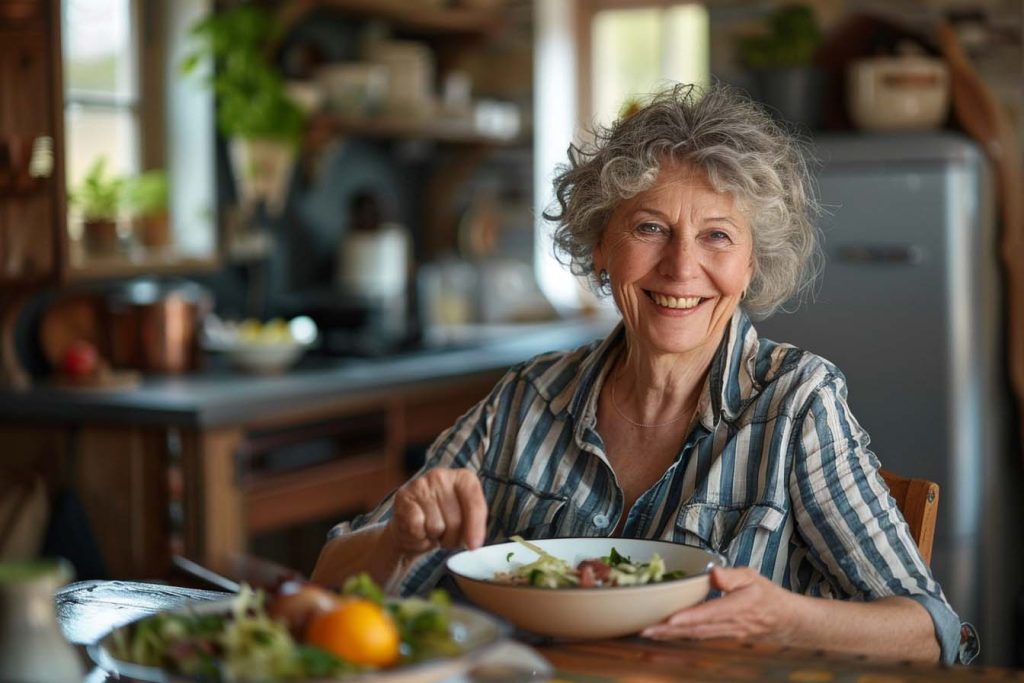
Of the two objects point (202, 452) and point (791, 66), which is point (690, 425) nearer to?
point (202, 452)

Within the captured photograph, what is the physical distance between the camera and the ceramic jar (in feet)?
3.70

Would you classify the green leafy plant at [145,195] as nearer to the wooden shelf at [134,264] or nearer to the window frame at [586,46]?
the wooden shelf at [134,264]

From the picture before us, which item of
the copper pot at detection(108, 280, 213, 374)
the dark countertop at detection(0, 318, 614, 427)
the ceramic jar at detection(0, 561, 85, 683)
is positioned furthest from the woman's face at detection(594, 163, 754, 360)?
the copper pot at detection(108, 280, 213, 374)

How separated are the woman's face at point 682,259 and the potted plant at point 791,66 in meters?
2.02

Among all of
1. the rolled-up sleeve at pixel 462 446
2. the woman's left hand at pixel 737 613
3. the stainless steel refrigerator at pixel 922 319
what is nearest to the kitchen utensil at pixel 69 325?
the stainless steel refrigerator at pixel 922 319

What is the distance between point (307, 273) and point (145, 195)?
92 cm

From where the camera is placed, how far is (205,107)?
4074mm

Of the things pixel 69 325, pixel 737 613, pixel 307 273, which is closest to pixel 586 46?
pixel 307 273

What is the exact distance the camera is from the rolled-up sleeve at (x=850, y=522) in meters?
1.67

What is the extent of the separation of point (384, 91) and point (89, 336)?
4.57 ft

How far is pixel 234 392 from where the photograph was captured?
330 centimetres

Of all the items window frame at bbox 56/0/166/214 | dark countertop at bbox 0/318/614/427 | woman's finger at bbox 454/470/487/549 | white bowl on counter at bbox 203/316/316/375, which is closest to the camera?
woman's finger at bbox 454/470/487/549

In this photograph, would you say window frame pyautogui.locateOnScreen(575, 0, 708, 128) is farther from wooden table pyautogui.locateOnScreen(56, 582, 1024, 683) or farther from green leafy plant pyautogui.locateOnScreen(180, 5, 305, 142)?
wooden table pyautogui.locateOnScreen(56, 582, 1024, 683)

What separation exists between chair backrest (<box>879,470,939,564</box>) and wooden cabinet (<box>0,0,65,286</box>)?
2.21 metres
